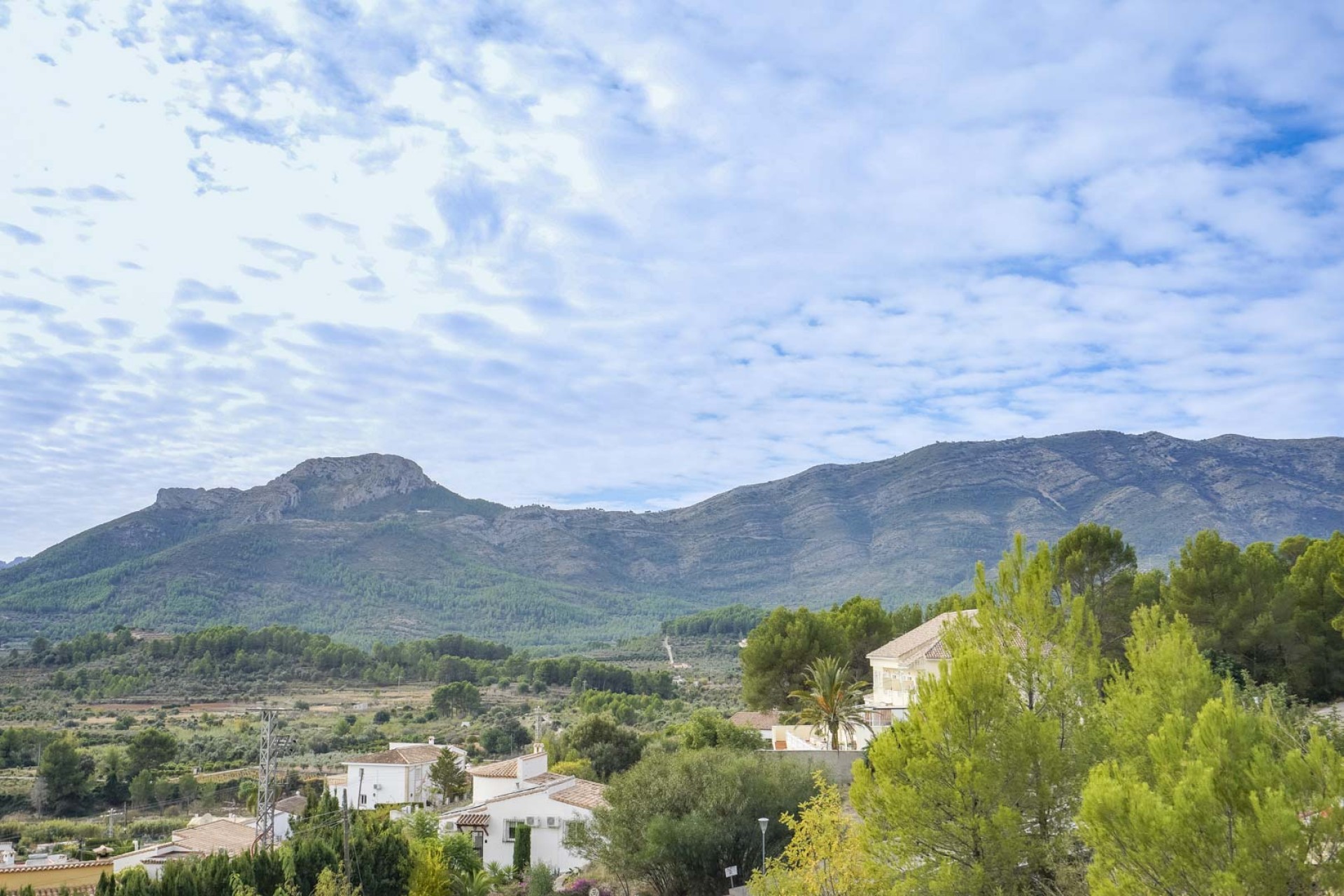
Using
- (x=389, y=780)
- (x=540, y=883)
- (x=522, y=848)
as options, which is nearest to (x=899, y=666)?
(x=522, y=848)

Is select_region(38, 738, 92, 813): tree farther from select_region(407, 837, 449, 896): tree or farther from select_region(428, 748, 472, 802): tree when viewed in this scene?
select_region(407, 837, 449, 896): tree

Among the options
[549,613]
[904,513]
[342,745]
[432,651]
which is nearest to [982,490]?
[904,513]

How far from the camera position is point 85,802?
168ft

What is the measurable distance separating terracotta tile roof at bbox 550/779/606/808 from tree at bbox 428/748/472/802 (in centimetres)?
1204

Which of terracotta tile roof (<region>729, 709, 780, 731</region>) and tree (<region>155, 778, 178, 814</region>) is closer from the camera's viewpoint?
terracotta tile roof (<region>729, 709, 780, 731</region>)

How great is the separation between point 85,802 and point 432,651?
6203 centimetres

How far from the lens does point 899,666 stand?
132 feet

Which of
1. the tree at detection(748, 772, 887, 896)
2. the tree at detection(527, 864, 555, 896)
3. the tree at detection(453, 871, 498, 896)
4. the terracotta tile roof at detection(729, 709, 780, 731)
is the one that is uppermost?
the tree at detection(748, 772, 887, 896)

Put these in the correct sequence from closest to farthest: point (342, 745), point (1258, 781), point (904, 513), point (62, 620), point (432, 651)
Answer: point (1258, 781) → point (342, 745) → point (432, 651) → point (62, 620) → point (904, 513)

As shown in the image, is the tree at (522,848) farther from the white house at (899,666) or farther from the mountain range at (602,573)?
the mountain range at (602,573)

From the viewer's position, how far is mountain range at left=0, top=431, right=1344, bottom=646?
470ft

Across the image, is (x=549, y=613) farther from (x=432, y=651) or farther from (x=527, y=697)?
(x=527, y=697)

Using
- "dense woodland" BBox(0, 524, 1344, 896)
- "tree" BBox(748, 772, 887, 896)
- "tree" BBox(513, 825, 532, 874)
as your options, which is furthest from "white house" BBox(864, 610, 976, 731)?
"tree" BBox(748, 772, 887, 896)

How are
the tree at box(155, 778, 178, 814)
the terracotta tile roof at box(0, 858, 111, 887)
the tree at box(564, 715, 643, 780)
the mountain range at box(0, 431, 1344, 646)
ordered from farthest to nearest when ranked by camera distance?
the mountain range at box(0, 431, 1344, 646) < the tree at box(155, 778, 178, 814) < the tree at box(564, 715, 643, 780) < the terracotta tile roof at box(0, 858, 111, 887)
